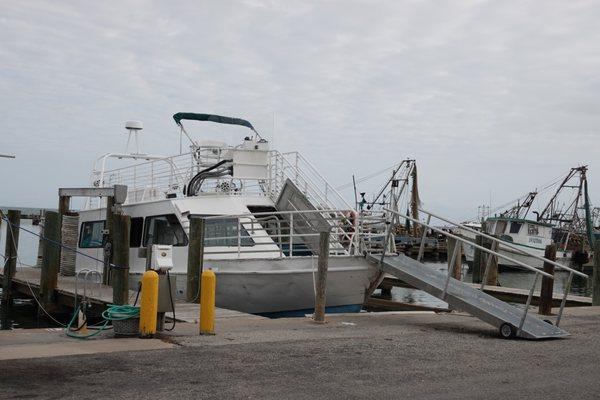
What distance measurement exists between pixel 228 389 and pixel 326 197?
32.1 ft

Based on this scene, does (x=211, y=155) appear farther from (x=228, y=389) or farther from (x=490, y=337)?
(x=228, y=389)

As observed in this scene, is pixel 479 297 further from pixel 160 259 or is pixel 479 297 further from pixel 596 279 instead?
pixel 596 279

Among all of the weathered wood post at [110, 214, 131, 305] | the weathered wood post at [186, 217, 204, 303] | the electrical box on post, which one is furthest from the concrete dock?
the weathered wood post at [186, 217, 204, 303]

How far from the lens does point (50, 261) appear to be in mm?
15812

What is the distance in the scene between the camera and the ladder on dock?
9953 mm

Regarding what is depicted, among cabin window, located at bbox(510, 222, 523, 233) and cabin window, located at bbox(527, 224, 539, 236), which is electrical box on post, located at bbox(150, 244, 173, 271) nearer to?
cabin window, located at bbox(510, 222, 523, 233)

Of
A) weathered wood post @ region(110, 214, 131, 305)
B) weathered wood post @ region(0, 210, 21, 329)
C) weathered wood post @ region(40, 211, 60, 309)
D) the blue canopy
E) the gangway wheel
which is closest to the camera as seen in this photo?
the gangway wheel

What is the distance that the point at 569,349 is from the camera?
8984 millimetres

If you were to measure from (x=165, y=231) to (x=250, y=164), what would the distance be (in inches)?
104

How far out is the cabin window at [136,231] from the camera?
1716 cm

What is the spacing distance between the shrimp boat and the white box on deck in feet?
0.08

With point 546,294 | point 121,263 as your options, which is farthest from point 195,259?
point 546,294

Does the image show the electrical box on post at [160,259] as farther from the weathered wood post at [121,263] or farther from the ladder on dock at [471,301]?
the ladder on dock at [471,301]

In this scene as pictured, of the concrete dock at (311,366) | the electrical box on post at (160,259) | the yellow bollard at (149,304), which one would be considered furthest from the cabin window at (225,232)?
the yellow bollard at (149,304)
